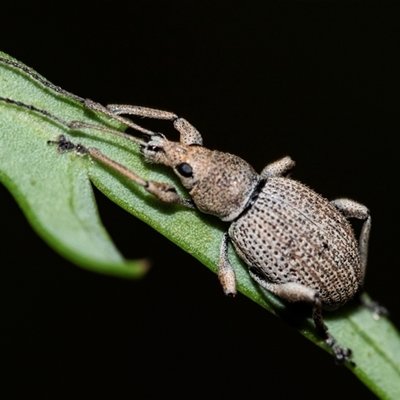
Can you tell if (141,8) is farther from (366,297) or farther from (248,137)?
(366,297)

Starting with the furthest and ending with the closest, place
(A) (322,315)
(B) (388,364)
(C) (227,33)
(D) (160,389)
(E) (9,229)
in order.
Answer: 1. (C) (227,33)
2. (D) (160,389)
3. (E) (9,229)
4. (A) (322,315)
5. (B) (388,364)

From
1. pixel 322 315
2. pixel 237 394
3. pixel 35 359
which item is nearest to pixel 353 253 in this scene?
pixel 322 315

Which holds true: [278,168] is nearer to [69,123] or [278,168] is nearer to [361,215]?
[361,215]

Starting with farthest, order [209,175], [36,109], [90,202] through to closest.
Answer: [209,175] → [36,109] → [90,202]

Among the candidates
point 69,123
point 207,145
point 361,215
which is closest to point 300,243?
point 361,215

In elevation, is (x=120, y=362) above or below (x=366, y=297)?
below

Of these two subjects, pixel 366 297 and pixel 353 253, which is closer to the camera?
pixel 353 253

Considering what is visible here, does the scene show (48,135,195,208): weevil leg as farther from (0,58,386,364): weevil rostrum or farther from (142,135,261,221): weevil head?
(142,135,261,221): weevil head
